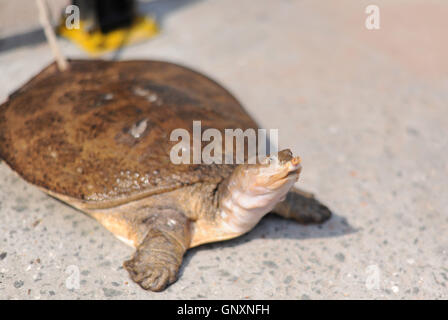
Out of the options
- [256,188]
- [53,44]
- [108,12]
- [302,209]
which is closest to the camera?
[256,188]

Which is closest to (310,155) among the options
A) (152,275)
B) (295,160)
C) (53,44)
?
(295,160)

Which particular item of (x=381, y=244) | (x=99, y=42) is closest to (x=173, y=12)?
(x=99, y=42)

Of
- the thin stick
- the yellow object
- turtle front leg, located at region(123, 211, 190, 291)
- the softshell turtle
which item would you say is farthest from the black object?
turtle front leg, located at region(123, 211, 190, 291)

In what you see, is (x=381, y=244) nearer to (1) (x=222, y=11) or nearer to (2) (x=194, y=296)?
(2) (x=194, y=296)

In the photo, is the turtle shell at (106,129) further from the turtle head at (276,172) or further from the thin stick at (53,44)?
the turtle head at (276,172)

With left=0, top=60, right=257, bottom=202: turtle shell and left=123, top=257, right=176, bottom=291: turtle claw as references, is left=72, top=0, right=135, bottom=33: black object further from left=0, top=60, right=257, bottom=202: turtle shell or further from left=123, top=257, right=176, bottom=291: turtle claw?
left=123, top=257, right=176, bottom=291: turtle claw

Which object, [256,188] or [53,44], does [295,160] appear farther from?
[53,44]

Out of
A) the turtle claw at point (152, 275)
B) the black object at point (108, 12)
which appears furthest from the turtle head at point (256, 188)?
the black object at point (108, 12)
